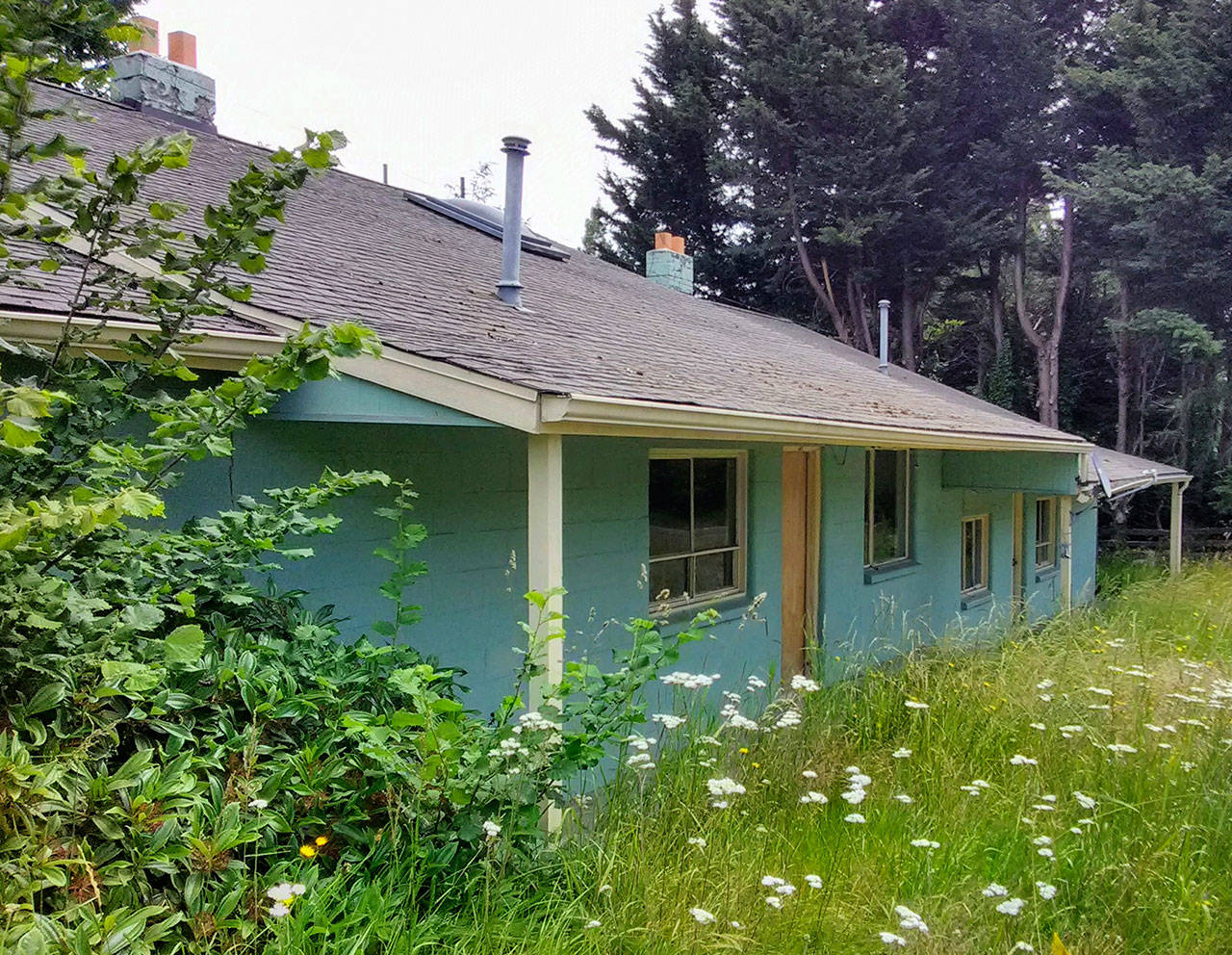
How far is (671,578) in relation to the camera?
695 cm

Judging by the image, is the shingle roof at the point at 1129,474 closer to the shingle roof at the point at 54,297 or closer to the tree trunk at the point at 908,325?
the tree trunk at the point at 908,325

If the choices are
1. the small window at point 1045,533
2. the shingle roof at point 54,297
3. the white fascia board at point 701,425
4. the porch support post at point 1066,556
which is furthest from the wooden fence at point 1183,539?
the shingle roof at point 54,297

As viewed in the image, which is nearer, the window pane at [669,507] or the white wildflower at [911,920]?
the white wildflower at [911,920]

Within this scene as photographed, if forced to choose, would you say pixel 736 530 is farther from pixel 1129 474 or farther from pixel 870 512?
pixel 1129 474

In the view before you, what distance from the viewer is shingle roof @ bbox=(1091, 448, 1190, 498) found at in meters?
13.8

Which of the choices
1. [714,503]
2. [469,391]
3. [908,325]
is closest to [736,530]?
[714,503]

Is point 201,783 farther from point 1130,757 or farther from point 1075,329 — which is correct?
point 1075,329

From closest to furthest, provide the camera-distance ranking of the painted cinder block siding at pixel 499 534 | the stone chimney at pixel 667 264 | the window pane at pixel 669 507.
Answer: the painted cinder block siding at pixel 499 534
the window pane at pixel 669 507
the stone chimney at pixel 667 264

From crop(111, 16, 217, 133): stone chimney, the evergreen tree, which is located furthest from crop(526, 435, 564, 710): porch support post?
the evergreen tree

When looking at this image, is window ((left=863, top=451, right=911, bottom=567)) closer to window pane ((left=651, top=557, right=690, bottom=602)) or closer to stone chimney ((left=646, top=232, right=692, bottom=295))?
window pane ((left=651, top=557, right=690, bottom=602))

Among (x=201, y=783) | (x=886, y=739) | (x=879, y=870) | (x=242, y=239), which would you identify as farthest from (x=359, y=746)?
(x=886, y=739)

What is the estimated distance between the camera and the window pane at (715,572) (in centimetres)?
718

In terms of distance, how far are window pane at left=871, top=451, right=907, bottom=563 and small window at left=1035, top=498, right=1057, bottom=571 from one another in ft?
18.5

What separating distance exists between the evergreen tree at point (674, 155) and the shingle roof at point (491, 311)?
52.9 feet
